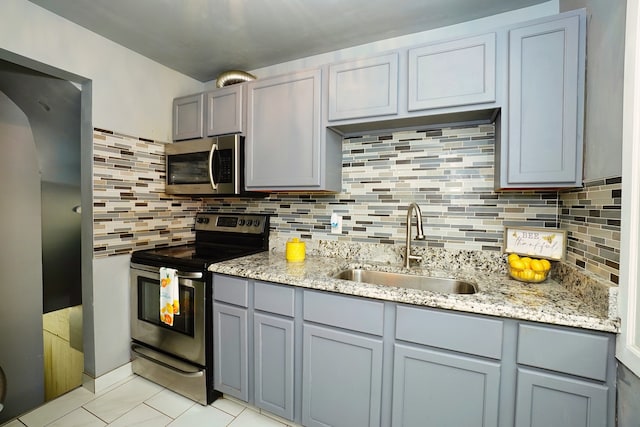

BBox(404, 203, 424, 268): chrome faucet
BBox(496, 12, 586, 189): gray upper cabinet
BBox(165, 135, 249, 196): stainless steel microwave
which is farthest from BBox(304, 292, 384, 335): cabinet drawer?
BBox(165, 135, 249, 196): stainless steel microwave

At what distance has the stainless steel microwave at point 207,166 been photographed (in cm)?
203

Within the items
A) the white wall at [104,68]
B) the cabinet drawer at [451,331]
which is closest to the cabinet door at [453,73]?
the cabinet drawer at [451,331]

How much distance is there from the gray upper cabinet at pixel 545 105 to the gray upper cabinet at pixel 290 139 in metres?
1.00

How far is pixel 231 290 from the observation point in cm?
170

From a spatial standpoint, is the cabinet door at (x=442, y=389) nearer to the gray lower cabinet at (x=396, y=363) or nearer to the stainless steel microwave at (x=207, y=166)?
the gray lower cabinet at (x=396, y=363)

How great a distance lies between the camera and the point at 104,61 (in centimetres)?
195

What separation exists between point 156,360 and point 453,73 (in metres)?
2.61

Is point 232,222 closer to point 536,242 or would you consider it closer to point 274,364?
point 274,364

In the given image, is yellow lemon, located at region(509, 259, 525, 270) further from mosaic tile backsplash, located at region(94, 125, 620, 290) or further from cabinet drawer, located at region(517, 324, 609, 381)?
cabinet drawer, located at region(517, 324, 609, 381)

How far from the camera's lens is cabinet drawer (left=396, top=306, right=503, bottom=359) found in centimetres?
113

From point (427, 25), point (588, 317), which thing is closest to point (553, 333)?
point (588, 317)

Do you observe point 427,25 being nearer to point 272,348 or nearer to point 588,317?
point 588,317

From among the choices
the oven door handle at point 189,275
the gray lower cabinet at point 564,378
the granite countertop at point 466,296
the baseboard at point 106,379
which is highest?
the granite countertop at point 466,296

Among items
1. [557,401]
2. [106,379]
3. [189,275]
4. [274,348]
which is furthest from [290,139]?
[106,379]
